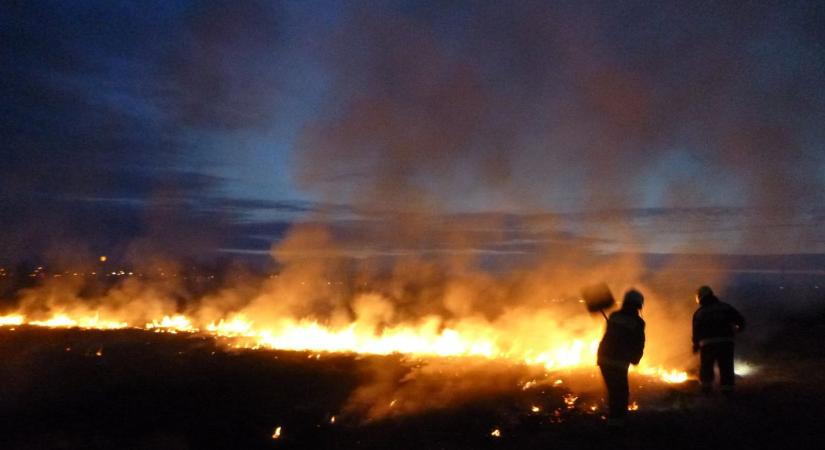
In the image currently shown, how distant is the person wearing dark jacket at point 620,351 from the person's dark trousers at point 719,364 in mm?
2511

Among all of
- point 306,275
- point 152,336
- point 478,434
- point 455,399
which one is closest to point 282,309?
point 306,275

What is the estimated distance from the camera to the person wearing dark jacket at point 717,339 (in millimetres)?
8938

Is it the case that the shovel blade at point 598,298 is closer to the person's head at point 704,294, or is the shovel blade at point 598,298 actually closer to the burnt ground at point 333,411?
the burnt ground at point 333,411

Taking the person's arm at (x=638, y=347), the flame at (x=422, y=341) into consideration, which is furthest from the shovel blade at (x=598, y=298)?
the flame at (x=422, y=341)

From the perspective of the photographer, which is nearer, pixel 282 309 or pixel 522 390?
pixel 522 390

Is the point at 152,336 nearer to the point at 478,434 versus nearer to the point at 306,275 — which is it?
the point at 306,275

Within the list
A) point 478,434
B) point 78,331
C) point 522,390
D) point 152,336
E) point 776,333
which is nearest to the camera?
point 478,434

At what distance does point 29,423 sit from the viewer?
31.2 feet

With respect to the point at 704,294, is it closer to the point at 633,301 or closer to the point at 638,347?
the point at 633,301

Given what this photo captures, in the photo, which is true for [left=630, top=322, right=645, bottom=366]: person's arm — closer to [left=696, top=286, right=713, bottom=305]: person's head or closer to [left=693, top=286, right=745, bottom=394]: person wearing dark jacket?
[left=693, top=286, right=745, bottom=394]: person wearing dark jacket

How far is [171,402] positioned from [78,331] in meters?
13.5

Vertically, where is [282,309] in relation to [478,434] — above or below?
above

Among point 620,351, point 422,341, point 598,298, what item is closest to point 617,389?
point 620,351

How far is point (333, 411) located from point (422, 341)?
6673 mm
